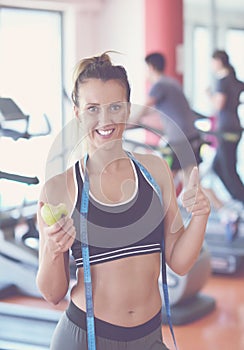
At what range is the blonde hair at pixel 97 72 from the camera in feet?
4.74

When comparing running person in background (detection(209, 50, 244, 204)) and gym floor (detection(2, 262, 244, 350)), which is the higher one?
running person in background (detection(209, 50, 244, 204))

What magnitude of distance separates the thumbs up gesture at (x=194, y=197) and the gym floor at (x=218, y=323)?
1.34m

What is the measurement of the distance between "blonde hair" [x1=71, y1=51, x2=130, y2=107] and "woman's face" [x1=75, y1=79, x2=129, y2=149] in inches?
0.4

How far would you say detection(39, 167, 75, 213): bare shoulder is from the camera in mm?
1415

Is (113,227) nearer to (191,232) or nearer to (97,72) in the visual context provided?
(191,232)

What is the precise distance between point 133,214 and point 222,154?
4172 millimetres

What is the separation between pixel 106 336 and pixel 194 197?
1.15ft

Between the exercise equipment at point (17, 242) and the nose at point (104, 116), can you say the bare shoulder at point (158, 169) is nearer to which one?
the nose at point (104, 116)

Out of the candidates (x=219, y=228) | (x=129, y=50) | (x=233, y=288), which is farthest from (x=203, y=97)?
(x=233, y=288)

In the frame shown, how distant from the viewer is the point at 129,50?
20.9ft

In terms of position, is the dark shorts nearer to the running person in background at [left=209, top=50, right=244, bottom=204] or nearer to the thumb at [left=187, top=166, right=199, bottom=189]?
the thumb at [left=187, top=166, right=199, bottom=189]

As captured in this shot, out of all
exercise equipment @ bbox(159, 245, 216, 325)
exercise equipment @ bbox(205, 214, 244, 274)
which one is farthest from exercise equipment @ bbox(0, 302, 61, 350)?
exercise equipment @ bbox(205, 214, 244, 274)

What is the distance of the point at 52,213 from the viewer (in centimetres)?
132

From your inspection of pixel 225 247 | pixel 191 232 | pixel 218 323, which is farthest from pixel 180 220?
pixel 225 247
